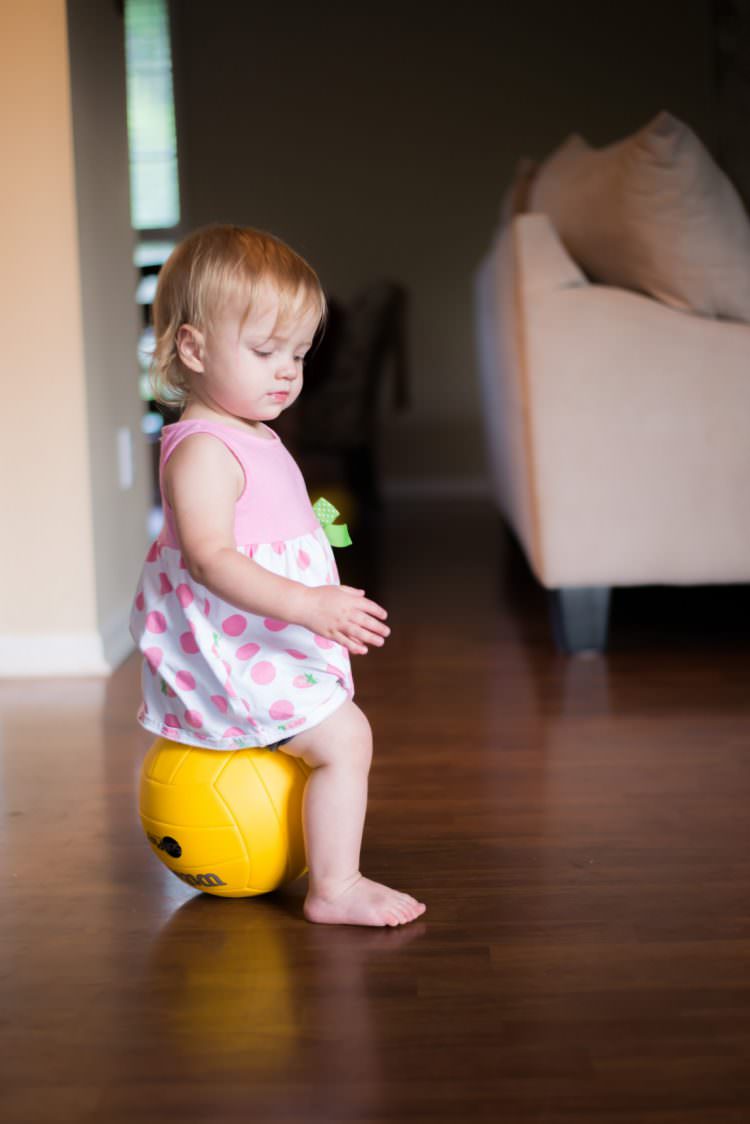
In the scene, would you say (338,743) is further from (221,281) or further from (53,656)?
(53,656)

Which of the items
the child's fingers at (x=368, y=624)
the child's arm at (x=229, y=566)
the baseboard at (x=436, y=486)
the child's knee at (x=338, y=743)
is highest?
the child's arm at (x=229, y=566)

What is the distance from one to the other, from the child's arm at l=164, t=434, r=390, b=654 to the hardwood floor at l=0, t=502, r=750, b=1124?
0.29 metres

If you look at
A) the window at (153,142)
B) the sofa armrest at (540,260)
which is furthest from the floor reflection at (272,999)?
the window at (153,142)

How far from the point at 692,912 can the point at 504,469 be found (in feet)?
6.28

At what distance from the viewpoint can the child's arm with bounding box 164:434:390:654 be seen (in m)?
1.03

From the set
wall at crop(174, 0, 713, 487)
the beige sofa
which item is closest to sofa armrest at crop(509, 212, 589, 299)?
the beige sofa

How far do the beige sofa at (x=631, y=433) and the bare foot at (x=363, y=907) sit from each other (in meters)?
1.07

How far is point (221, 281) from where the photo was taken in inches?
43.4

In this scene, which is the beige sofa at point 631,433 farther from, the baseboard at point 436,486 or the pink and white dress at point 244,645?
the baseboard at point 436,486

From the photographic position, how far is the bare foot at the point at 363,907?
3.70 feet

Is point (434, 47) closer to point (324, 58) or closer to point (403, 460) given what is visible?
point (324, 58)

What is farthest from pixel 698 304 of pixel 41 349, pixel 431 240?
pixel 431 240

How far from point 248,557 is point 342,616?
118 millimetres

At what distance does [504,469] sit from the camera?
9.73 feet
